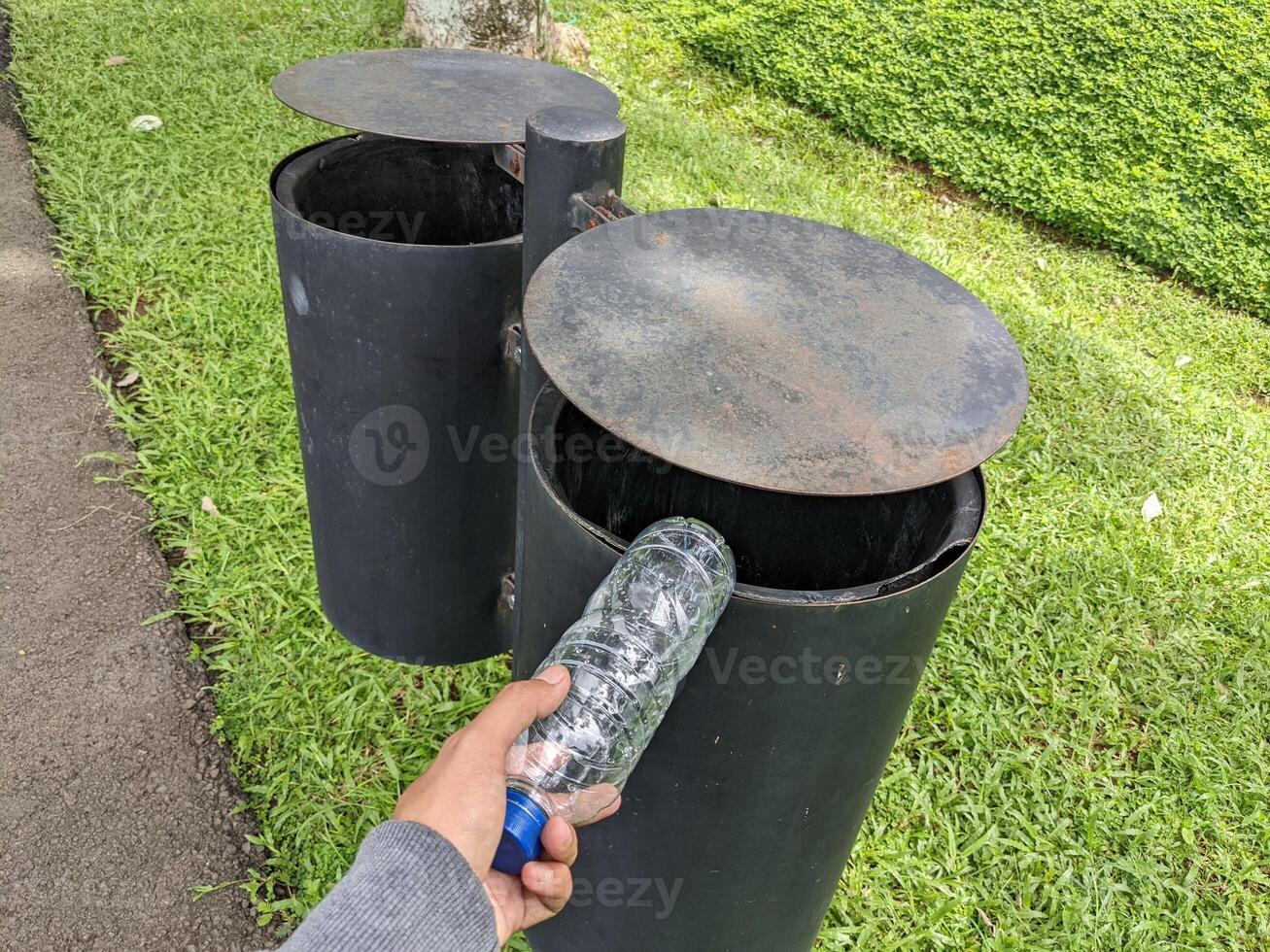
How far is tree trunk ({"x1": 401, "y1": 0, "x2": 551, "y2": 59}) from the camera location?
5398 mm

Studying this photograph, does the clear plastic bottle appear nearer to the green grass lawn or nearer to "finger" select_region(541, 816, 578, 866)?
"finger" select_region(541, 816, 578, 866)

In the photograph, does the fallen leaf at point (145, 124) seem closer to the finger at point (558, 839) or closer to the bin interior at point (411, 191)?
the bin interior at point (411, 191)

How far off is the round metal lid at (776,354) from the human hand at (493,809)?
0.36m

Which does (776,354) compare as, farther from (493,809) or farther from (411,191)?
(411,191)

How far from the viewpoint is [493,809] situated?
1135 millimetres

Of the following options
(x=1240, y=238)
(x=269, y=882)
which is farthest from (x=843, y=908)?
(x=1240, y=238)

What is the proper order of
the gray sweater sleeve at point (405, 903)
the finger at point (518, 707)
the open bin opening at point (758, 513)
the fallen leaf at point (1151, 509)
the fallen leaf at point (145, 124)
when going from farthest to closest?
the fallen leaf at point (145, 124) → the fallen leaf at point (1151, 509) → the open bin opening at point (758, 513) → the finger at point (518, 707) → the gray sweater sleeve at point (405, 903)

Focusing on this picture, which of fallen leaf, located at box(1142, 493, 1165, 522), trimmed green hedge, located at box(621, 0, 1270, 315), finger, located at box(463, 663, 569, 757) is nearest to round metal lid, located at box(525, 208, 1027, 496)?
finger, located at box(463, 663, 569, 757)

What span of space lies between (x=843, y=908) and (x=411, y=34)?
5062 millimetres

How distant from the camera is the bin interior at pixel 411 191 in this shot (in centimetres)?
237

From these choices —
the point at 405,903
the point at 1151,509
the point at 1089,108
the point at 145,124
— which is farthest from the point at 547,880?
the point at 1089,108

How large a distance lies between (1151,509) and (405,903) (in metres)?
3.18

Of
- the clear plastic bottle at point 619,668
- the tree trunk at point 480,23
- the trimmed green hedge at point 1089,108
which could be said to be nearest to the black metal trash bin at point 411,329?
the clear plastic bottle at point 619,668

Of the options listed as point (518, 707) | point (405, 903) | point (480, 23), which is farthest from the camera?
point (480, 23)
